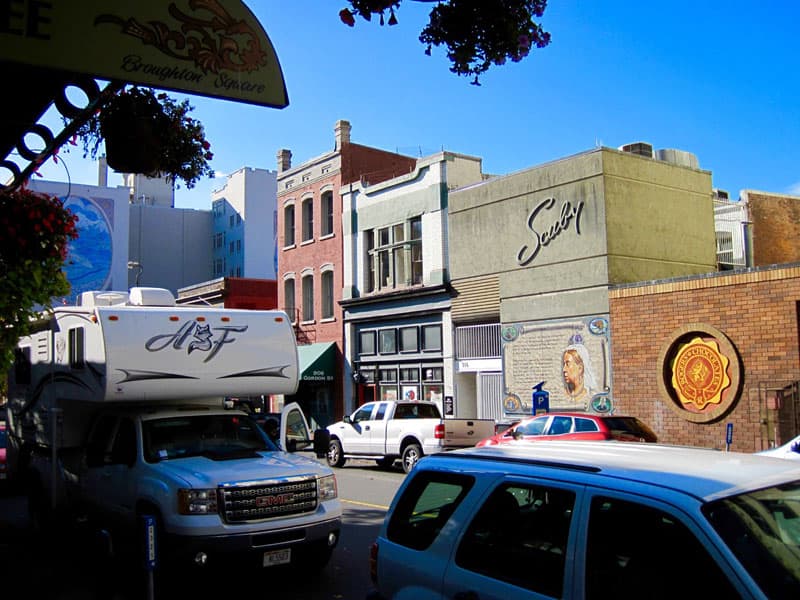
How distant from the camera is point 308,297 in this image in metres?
34.8

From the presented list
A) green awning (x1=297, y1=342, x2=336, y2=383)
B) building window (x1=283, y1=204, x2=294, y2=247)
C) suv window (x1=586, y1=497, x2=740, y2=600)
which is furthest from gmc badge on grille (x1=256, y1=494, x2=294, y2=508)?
building window (x1=283, y1=204, x2=294, y2=247)

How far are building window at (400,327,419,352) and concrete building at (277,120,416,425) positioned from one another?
13.1ft

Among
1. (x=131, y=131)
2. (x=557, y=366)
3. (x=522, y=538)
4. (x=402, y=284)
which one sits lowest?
(x=522, y=538)

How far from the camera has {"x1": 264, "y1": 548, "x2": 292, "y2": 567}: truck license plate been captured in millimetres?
7818

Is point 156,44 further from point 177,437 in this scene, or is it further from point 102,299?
point 102,299

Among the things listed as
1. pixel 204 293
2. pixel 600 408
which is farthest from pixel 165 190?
pixel 600 408

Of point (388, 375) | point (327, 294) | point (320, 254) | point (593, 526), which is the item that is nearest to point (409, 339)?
point (388, 375)

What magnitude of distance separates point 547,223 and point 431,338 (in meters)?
6.42

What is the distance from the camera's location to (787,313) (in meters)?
17.8

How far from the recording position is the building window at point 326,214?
33.3 m

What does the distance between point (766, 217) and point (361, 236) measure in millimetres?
15030

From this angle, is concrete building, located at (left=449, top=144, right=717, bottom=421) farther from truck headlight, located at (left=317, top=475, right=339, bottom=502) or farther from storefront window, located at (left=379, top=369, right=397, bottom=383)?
truck headlight, located at (left=317, top=475, right=339, bottom=502)

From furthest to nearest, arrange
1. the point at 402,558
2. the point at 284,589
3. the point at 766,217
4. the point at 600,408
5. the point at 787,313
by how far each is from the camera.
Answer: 1. the point at 766,217
2. the point at 600,408
3. the point at 787,313
4. the point at 284,589
5. the point at 402,558

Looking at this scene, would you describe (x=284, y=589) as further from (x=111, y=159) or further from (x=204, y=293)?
(x=204, y=293)
